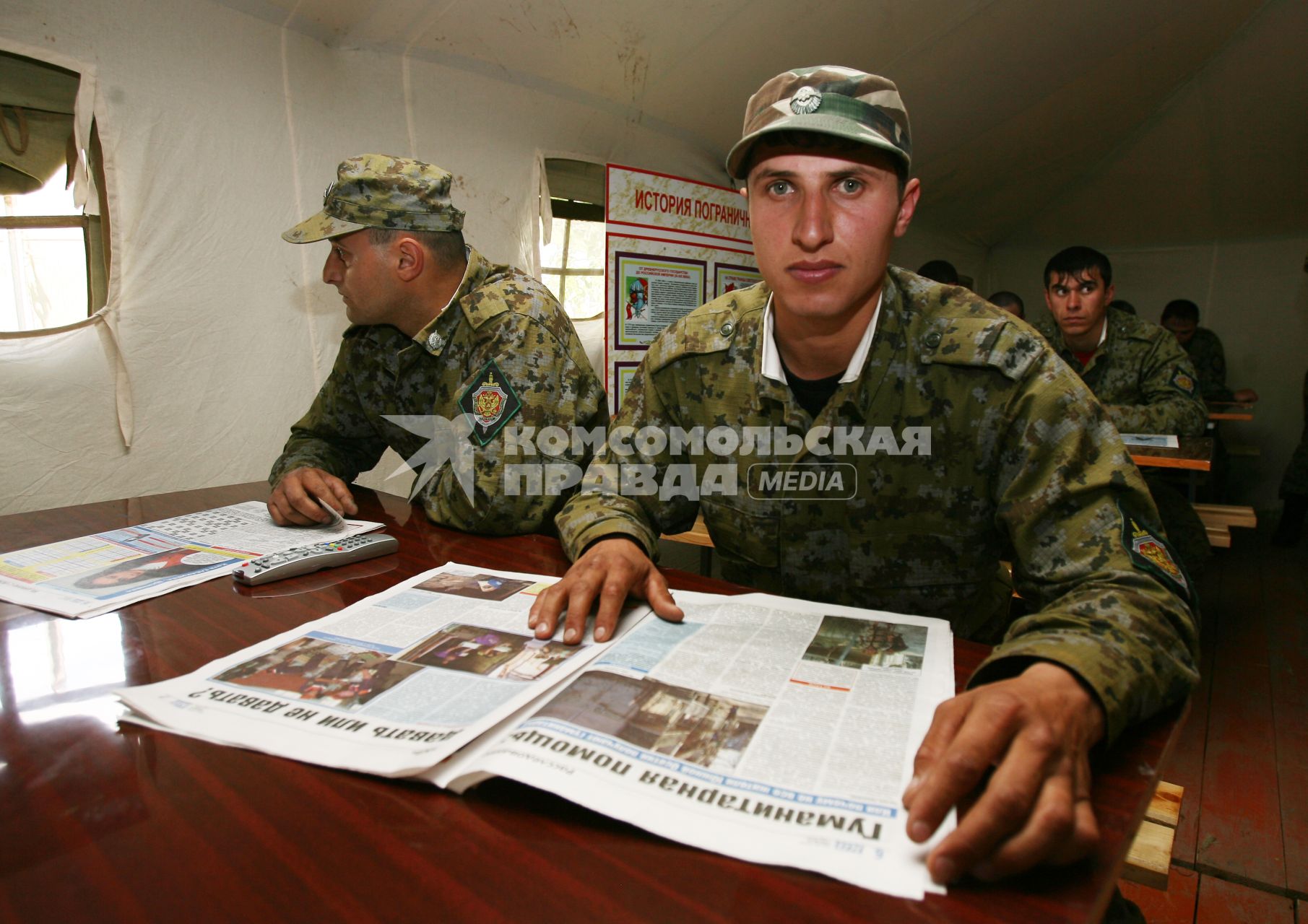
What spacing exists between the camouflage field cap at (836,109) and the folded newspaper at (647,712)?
587 mm

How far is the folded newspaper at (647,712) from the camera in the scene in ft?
1.45

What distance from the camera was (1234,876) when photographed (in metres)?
1.40

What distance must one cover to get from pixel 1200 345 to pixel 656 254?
14.8 feet

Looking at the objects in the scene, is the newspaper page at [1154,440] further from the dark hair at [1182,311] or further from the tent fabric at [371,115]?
the dark hair at [1182,311]

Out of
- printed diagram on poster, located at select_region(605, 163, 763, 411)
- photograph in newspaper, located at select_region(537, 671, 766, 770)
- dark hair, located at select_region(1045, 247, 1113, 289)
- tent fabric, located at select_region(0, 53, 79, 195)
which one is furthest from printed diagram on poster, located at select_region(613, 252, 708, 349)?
photograph in newspaper, located at select_region(537, 671, 766, 770)

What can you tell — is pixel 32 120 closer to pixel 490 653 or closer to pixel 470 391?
pixel 470 391

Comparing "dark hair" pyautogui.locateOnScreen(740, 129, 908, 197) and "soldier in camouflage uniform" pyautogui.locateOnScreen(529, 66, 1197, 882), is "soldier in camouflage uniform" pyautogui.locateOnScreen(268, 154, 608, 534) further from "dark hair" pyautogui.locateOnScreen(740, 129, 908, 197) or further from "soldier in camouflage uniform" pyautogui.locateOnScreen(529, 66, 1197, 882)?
"dark hair" pyautogui.locateOnScreen(740, 129, 908, 197)

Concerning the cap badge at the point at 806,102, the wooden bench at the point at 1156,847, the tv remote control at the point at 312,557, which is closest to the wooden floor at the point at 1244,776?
the wooden bench at the point at 1156,847

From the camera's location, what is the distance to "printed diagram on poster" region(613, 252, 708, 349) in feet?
9.00

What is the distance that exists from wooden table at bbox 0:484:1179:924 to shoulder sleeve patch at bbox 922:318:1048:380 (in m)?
0.44

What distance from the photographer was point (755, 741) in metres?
0.52

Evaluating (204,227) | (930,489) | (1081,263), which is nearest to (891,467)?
(930,489)

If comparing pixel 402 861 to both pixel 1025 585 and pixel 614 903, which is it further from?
pixel 1025 585

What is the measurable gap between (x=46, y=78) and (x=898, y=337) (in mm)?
1895
